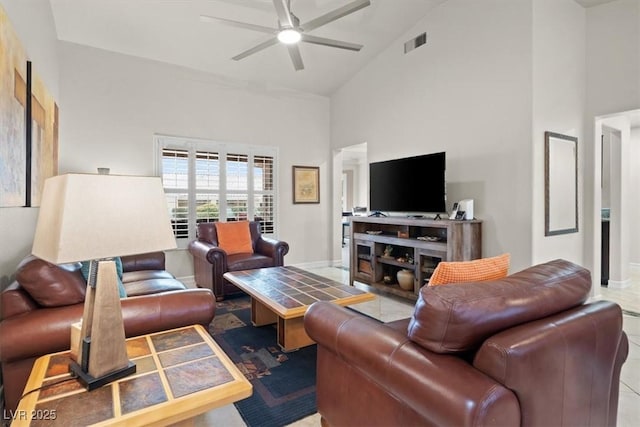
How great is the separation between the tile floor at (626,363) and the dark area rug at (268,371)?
0.27ft

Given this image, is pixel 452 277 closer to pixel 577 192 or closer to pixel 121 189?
pixel 121 189

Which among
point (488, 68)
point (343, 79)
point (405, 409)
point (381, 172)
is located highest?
point (343, 79)

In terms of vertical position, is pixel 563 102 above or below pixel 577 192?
above

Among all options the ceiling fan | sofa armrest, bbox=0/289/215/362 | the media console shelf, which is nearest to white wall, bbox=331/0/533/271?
the media console shelf

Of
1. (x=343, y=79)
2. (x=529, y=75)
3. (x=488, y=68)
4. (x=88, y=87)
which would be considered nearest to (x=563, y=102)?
(x=529, y=75)

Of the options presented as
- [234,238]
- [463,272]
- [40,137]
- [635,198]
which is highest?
[40,137]

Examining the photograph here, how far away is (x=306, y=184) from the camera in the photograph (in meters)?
6.12

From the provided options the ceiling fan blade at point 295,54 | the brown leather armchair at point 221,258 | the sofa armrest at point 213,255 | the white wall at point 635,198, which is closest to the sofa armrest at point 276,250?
the brown leather armchair at point 221,258

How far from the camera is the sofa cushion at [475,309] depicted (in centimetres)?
111

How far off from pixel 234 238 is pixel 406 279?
2.43 m

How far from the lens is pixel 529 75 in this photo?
3.43 meters

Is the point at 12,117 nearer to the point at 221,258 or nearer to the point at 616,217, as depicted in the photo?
the point at 221,258

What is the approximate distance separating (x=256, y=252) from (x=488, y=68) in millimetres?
3767

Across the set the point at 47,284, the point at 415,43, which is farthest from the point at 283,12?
the point at 47,284
